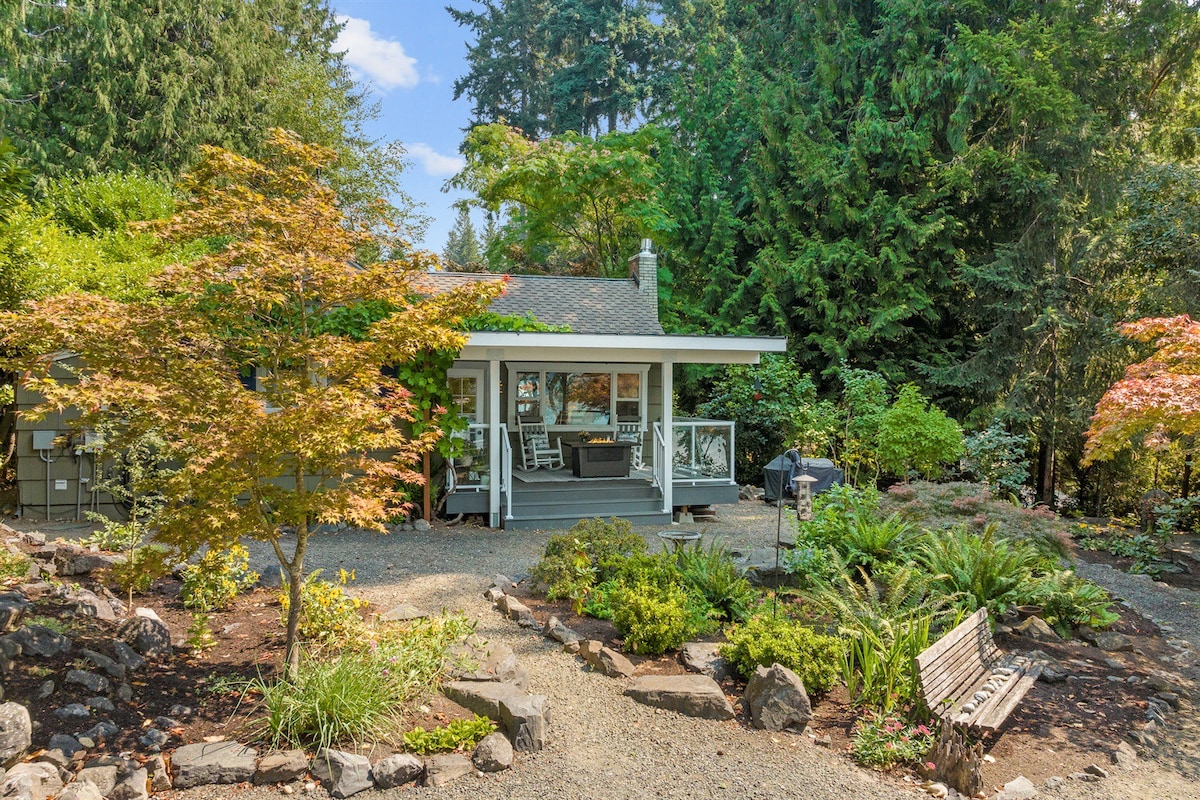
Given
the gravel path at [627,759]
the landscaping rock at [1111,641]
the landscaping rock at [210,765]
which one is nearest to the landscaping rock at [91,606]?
the landscaping rock at [210,765]

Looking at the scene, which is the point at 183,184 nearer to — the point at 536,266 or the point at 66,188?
the point at 66,188

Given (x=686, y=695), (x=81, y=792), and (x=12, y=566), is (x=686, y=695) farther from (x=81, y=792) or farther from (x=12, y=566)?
(x=12, y=566)

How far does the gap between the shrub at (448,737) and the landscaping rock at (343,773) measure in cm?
29

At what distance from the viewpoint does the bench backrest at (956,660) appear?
4328 mm

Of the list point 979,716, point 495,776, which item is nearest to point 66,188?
point 495,776

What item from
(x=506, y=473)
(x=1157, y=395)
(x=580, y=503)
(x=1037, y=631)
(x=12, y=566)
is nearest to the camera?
(x=12, y=566)

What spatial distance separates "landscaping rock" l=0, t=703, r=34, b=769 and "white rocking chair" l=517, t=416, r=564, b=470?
9.27 metres

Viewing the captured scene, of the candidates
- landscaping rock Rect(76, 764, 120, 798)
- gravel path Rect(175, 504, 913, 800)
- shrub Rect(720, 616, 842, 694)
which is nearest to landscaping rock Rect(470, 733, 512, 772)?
gravel path Rect(175, 504, 913, 800)

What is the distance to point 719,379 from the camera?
18.1 meters

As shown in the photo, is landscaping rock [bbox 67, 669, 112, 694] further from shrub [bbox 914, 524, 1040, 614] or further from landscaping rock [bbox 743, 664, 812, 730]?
shrub [bbox 914, 524, 1040, 614]

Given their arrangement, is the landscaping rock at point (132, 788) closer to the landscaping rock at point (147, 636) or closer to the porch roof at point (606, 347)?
the landscaping rock at point (147, 636)

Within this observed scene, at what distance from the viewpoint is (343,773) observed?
3637 mm

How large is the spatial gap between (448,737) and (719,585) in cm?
302

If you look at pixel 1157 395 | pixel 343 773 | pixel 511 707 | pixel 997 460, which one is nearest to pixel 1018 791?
pixel 511 707
